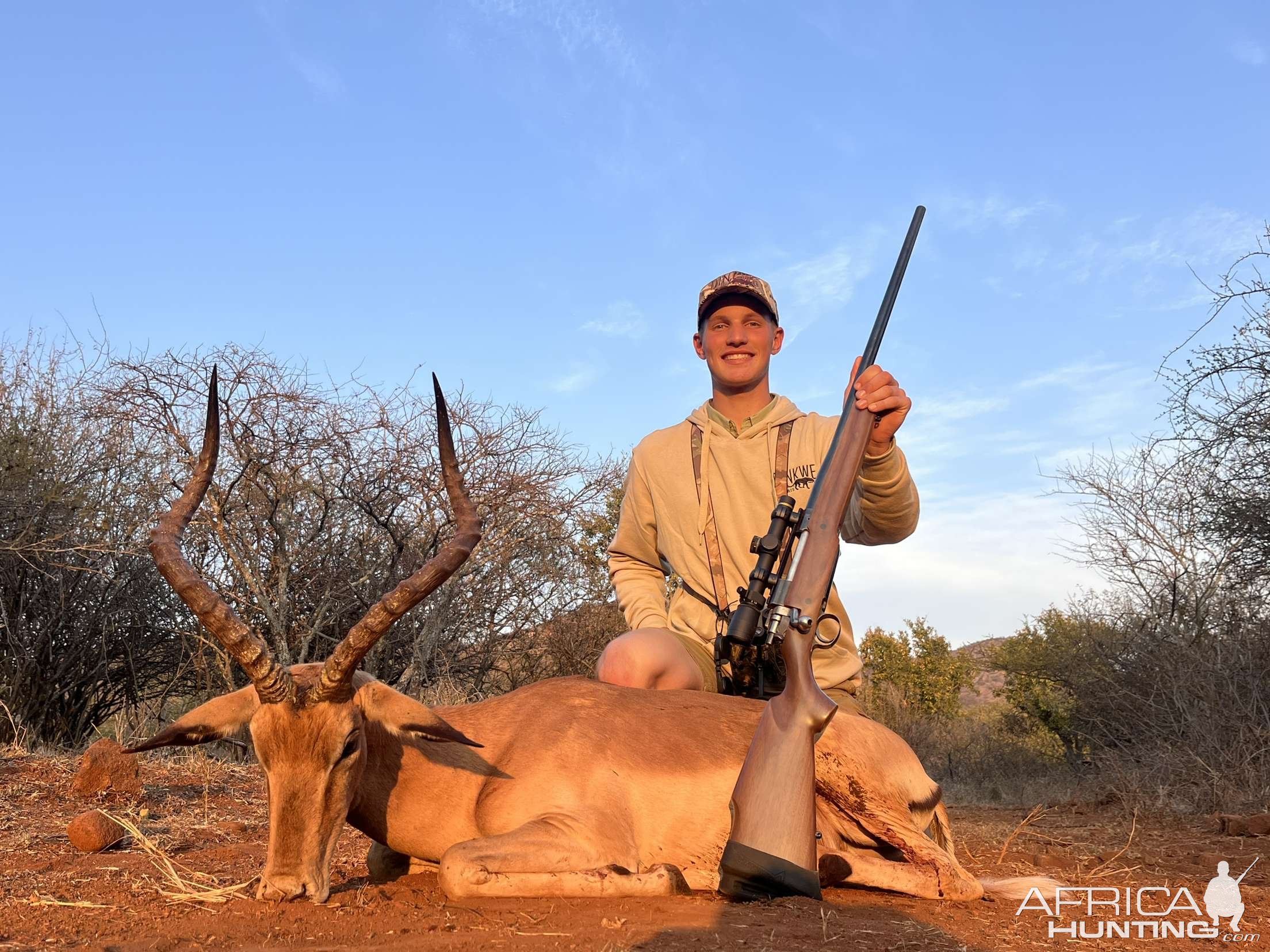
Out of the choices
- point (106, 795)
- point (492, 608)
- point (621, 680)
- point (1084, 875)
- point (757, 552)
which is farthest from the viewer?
point (492, 608)

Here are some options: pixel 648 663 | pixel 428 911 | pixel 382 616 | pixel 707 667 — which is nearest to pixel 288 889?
pixel 428 911

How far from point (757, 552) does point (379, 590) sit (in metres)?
7.44

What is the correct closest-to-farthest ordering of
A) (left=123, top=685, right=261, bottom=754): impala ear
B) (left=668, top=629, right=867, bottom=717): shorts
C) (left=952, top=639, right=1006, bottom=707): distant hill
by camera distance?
(left=123, top=685, right=261, bottom=754): impala ear
(left=668, top=629, right=867, bottom=717): shorts
(left=952, top=639, right=1006, bottom=707): distant hill

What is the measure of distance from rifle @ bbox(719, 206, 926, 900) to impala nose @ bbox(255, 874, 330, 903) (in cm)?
143

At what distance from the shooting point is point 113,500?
35.0 ft

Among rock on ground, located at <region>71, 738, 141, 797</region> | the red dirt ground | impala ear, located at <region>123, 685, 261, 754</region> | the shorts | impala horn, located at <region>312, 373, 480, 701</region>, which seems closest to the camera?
the red dirt ground

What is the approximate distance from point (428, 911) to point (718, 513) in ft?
9.04

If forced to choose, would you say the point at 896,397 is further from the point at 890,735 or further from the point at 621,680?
the point at 621,680

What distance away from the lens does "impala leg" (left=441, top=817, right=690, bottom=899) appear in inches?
141

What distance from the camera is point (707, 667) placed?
537 centimetres

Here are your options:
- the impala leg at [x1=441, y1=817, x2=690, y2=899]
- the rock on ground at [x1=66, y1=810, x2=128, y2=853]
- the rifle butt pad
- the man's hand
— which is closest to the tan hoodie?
the man's hand

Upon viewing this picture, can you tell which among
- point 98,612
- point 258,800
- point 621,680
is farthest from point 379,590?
point 621,680

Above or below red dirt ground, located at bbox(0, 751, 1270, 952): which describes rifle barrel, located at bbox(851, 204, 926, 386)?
above

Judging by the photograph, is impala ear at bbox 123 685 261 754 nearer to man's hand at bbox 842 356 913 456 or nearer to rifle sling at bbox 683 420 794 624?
rifle sling at bbox 683 420 794 624
